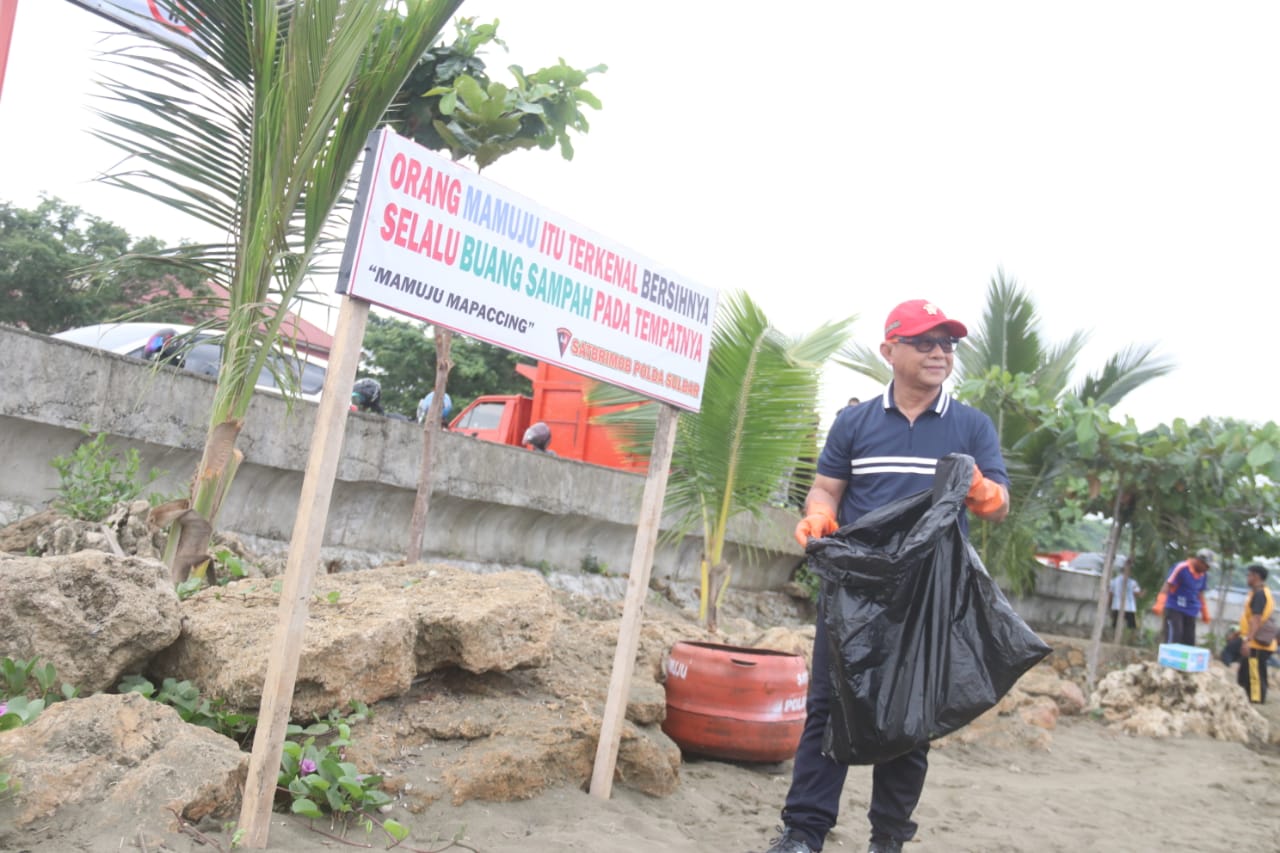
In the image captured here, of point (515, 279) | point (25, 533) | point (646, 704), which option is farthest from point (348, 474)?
point (515, 279)

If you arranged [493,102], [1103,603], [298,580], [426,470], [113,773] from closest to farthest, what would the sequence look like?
[113,773] < [298,580] < [493,102] < [426,470] < [1103,603]

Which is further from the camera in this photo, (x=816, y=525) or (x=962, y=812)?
(x=962, y=812)

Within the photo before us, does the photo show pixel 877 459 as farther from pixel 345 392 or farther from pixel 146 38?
pixel 146 38

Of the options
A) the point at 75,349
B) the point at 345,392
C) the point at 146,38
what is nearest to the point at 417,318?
the point at 345,392

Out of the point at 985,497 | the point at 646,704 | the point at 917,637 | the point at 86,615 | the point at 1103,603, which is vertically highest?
the point at 985,497

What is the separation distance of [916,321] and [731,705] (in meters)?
2.12

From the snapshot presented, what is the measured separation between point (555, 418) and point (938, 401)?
8.88 m

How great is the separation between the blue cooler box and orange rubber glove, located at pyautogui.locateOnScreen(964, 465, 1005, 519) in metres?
7.10

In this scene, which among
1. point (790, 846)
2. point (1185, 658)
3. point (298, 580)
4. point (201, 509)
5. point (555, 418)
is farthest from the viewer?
point (555, 418)

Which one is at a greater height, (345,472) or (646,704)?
(345,472)

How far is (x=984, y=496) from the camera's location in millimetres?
3162

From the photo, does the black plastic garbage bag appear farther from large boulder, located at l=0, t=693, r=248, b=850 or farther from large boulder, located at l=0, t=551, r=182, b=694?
large boulder, located at l=0, t=551, r=182, b=694

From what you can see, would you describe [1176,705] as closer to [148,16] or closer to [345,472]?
[345,472]

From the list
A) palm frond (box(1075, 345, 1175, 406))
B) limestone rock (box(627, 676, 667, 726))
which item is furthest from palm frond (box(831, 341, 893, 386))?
limestone rock (box(627, 676, 667, 726))
